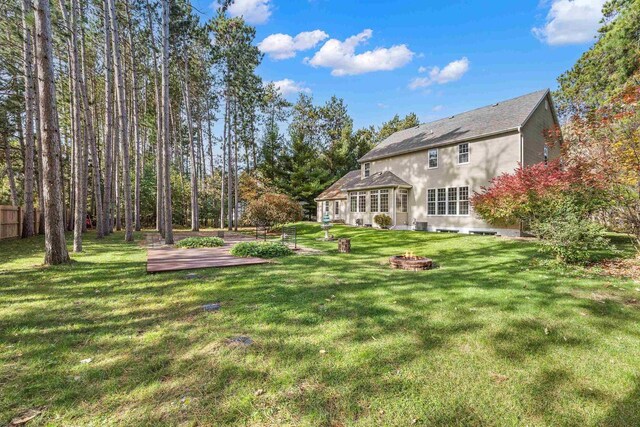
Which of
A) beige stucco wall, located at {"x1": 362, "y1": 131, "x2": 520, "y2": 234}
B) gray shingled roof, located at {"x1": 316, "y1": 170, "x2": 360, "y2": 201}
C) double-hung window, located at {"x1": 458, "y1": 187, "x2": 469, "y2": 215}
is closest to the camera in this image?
beige stucco wall, located at {"x1": 362, "y1": 131, "x2": 520, "y2": 234}

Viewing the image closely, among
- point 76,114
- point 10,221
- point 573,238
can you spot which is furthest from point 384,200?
point 10,221

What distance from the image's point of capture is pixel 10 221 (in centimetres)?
1317

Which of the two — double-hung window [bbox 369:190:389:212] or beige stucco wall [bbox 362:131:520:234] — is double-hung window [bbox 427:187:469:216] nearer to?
beige stucco wall [bbox 362:131:520:234]

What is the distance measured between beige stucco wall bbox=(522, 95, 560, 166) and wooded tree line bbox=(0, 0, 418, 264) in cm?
1637

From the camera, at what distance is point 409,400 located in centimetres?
248

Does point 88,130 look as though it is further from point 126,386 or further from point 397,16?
point 397,16

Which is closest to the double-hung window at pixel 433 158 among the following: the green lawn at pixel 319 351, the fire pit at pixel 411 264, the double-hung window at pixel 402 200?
the double-hung window at pixel 402 200

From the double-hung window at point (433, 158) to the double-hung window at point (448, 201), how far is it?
1535 millimetres

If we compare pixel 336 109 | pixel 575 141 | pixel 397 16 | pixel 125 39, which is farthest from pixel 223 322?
pixel 336 109

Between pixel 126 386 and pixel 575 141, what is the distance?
13.6 meters

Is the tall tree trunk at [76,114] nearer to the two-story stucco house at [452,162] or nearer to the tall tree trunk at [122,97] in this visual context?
the tall tree trunk at [122,97]

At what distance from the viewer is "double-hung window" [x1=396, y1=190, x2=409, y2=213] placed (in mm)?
19648

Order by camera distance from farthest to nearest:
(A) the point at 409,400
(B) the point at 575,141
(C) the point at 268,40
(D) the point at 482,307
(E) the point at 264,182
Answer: (E) the point at 264,182
(C) the point at 268,40
(B) the point at 575,141
(D) the point at 482,307
(A) the point at 409,400

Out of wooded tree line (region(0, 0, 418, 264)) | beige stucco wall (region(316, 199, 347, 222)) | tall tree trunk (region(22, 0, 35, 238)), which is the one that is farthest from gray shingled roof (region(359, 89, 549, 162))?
tall tree trunk (region(22, 0, 35, 238))
